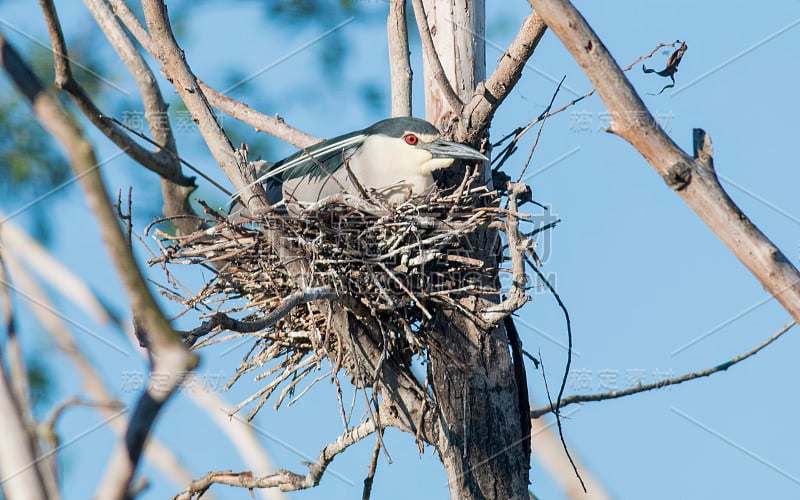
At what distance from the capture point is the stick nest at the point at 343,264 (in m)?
3.12

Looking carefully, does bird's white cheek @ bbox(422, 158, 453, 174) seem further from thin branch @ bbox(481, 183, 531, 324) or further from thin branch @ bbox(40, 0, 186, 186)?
thin branch @ bbox(40, 0, 186, 186)

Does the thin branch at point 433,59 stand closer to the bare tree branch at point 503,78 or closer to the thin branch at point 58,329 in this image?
the bare tree branch at point 503,78

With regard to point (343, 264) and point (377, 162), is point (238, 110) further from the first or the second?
point (343, 264)

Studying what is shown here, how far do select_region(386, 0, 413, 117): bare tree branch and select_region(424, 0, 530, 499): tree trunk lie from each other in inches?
39.6

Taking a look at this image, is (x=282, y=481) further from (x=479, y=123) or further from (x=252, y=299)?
(x=479, y=123)

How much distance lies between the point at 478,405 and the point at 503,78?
4.16ft

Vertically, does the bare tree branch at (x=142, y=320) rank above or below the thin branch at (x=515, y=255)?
below

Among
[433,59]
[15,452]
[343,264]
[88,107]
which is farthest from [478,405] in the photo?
[88,107]

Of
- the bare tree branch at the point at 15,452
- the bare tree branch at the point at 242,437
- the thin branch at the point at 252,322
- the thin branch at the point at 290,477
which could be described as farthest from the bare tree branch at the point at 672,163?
the bare tree branch at the point at 242,437

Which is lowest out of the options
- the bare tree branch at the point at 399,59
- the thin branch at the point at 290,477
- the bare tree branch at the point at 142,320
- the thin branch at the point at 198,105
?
the bare tree branch at the point at 142,320

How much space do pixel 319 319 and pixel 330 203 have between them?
1.56ft

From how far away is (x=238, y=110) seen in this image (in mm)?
4629

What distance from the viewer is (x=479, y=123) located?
353cm

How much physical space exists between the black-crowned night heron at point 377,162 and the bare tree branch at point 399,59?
10.3 inches
